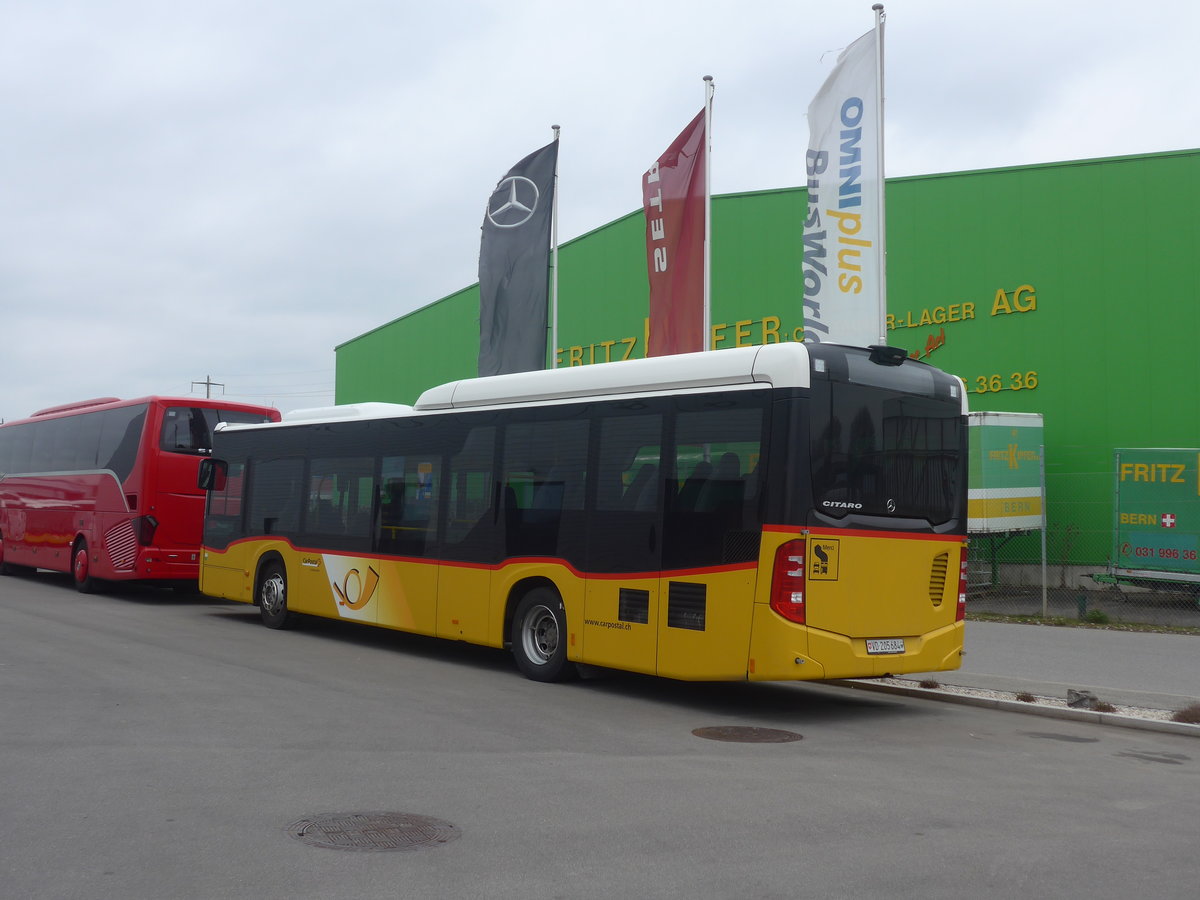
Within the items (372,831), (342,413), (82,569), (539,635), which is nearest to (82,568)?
(82,569)

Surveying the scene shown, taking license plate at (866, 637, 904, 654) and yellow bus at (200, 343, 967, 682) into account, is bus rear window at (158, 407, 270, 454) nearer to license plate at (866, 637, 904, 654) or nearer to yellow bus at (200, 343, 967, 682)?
yellow bus at (200, 343, 967, 682)

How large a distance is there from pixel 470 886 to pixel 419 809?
1.42 meters

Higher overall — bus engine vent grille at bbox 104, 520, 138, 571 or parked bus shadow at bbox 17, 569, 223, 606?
bus engine vent grille at bbox 104, 520, 138, 571

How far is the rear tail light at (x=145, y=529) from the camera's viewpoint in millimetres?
20547

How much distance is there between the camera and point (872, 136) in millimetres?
16469

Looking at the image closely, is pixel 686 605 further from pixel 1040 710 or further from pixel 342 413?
pixel 342 413

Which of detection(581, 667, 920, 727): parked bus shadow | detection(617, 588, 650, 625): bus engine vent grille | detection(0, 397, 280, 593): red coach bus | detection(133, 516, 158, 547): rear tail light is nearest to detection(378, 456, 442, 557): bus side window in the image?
detection(581, 667, 920, 727): parked bus shadow

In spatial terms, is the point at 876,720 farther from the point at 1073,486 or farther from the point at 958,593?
the point at 1073,486

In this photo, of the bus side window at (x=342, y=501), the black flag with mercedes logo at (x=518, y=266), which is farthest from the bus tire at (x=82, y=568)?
the bus side window at (x=342, y=501)

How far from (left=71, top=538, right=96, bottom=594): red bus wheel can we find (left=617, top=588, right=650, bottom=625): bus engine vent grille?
15080mm

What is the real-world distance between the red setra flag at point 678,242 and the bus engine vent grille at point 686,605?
792 centimetres

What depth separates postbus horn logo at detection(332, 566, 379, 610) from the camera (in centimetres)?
1484

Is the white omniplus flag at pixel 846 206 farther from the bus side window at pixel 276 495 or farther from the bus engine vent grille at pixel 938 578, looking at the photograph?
the bus side window at pixel 276 495

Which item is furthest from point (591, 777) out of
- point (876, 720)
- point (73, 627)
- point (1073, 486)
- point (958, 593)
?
point (1073, 486)
